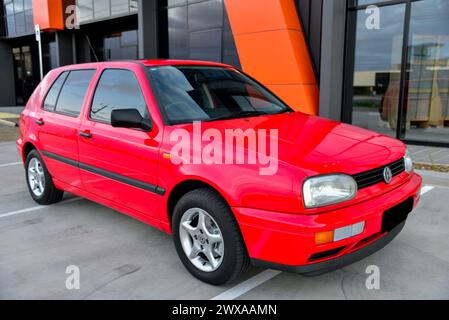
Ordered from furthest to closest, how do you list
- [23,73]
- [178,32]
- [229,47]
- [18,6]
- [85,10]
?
[23,73] < [18,6] < [85,10] < [178,32] < [229,47]

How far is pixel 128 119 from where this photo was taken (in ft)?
10.2

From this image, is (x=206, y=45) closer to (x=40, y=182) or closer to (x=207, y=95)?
(x=40, y=182)

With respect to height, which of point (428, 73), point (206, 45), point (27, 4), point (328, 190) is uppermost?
point (27, 4)

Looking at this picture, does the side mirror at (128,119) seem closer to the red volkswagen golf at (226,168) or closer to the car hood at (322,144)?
the red volkswagen golf at (226,168)

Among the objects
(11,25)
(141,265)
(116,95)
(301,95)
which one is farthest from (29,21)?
(141,265)

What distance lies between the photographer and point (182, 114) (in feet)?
10.6

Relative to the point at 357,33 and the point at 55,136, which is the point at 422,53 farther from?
the point at 55,136

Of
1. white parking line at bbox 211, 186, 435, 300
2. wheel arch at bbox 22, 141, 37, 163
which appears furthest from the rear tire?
white parking line at bbox 211, 186, 435, 300

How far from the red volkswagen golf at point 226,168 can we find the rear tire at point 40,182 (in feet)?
1.61

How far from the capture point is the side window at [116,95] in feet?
11.2

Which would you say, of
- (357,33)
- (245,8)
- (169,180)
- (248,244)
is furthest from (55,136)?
(357,33)

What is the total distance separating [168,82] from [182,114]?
0.38 metres

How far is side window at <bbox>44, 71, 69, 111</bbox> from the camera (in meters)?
4.50

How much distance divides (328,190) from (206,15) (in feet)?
33.2
